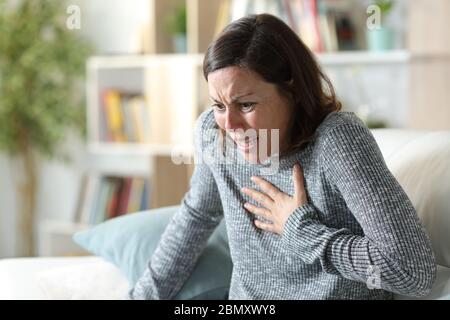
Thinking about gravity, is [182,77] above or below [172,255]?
above

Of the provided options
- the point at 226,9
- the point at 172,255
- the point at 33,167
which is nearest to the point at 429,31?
the point at 226,9

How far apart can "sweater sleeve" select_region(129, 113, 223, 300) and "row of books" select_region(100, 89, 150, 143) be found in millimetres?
1534

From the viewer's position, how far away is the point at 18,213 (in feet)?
11.9

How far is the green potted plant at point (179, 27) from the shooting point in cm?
286

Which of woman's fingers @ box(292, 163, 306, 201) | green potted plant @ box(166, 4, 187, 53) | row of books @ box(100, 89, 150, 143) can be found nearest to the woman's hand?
woman's fingers @ box(292, 163, 306, 201)

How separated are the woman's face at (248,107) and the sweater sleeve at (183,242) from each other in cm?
27

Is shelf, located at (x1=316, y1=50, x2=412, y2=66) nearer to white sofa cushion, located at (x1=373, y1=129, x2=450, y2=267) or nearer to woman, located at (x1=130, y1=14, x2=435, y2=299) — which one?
white sofa cushion, located at (x1=373, y1=129, x2=450, y2=267)

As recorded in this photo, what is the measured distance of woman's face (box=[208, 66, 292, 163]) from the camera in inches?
45.0

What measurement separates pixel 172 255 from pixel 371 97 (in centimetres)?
150

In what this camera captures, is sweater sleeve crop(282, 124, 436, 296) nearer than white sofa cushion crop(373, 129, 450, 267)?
Yes

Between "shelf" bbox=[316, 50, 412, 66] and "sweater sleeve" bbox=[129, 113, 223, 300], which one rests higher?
"shelf" bbox=[316, 50, 412, 66]

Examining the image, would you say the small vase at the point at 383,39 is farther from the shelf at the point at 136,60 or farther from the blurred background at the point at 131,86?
the shelf at the point at 136,60
